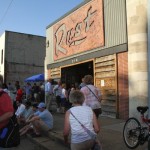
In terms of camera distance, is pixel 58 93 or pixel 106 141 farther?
pixel 58 93

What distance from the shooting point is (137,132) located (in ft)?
23.4

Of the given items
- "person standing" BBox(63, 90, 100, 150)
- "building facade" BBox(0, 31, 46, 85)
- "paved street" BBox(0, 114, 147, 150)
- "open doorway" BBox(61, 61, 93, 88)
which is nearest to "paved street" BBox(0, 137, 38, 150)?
"paved street" BBox(0, 114, 147, 150)

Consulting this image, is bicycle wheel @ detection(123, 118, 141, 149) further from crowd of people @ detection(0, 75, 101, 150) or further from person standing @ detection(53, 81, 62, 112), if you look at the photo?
person standing @ detection(53, 81, 62, 112)

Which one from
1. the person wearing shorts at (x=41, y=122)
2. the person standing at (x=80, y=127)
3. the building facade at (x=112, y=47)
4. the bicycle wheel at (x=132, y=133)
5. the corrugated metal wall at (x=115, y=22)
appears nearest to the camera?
the person standing at (x=80, y=127)

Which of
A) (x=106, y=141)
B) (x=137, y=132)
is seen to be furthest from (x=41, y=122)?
(x=137, y=132)

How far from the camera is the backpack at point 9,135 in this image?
462cm

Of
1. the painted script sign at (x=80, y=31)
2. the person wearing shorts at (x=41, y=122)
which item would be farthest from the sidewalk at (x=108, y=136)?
the painted script sign at (x=80, y=31)

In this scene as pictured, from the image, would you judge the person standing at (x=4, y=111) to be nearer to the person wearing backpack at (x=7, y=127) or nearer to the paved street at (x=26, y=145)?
the person wearing backpack at (x=7, y=127)

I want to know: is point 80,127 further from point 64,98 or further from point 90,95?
point 64,98

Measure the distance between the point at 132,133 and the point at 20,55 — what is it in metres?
29.9

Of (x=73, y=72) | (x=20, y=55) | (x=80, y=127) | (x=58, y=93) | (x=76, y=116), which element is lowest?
(x=80, y=127)

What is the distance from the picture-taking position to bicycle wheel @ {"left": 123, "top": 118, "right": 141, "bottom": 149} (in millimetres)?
7124

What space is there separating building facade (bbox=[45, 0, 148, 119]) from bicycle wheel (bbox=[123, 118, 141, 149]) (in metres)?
3.37

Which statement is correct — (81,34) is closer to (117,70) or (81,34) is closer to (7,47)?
(117,70)
